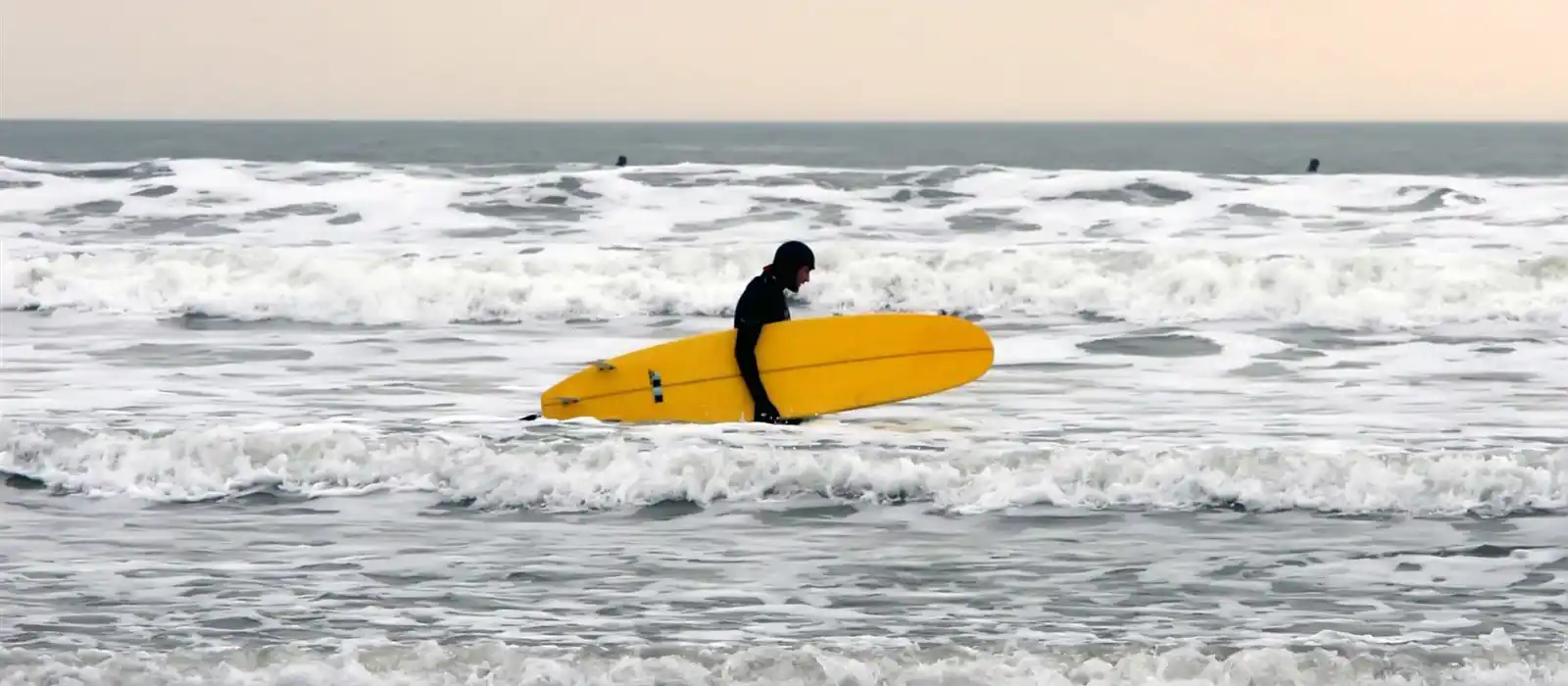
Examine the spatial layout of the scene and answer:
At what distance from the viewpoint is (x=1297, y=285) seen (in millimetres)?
16297

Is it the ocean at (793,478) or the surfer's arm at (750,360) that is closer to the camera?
the ocean at (793,478)

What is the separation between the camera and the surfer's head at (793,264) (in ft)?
28.5

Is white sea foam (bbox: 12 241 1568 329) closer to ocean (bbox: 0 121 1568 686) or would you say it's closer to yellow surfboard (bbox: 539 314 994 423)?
ocean (bbox: 0 121 1568 686)

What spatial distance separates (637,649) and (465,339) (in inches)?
350

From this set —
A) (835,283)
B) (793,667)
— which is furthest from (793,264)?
(835,283)

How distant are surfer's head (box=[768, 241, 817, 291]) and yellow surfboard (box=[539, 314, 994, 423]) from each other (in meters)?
0.71

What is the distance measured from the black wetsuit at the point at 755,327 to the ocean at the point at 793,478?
1.23 ft

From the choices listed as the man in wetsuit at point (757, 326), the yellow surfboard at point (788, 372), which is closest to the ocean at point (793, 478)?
the yellow surfboard at point (788, 372)

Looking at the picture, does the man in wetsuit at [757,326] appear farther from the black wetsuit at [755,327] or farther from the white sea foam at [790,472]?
the white sea foam at [790,472]

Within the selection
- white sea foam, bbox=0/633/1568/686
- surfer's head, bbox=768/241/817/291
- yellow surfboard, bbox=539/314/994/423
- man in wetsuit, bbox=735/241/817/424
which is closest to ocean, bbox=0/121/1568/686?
white sea foam, bbox=0/633/1568/686

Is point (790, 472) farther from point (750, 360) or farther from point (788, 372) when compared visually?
point (788, 372)

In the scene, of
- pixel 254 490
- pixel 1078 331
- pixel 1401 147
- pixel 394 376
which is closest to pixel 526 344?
pixel 394 376

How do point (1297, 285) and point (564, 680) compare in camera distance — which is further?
point (1297, 285)

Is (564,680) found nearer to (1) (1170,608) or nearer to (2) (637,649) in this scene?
(2) (637,649)
